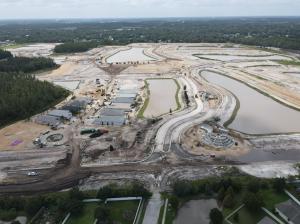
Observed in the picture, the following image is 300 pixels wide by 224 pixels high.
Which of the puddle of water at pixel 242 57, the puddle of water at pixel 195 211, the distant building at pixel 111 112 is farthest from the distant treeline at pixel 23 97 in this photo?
the puddle of water at pixel 242 57

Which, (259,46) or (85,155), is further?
(259,46)

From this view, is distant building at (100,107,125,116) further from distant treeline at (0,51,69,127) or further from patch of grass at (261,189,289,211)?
patch of grass at (261,189,289,211)

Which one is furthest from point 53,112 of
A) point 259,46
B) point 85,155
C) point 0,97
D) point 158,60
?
point 259,46

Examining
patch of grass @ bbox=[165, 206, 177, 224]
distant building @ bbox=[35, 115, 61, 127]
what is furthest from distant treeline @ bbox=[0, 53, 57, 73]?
patch of grass @ bbox=[165, 206, 177, 224]

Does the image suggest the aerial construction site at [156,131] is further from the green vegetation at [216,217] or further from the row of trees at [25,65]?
the green vegetation at [216,217]

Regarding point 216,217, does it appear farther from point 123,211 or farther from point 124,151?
point 124,151

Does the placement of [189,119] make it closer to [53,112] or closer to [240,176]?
[240,176]

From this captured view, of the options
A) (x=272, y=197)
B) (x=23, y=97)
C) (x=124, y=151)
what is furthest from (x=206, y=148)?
(x=23, y=97)
